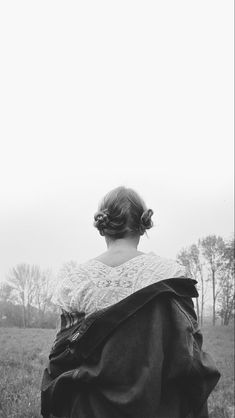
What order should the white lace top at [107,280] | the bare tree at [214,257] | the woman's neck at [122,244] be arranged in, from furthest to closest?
the bare tree at [214,257] → the woman's neck at [122,244] → the white lace top at [107,280]

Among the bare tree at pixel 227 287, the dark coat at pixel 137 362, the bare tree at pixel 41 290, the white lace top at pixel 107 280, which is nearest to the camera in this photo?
the dark coat at pixel 137 362

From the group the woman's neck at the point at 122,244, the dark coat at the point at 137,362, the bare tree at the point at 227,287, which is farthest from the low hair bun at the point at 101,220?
the bare tree at the point at 227,287

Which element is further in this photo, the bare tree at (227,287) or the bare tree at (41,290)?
the bare tree at (227,287)

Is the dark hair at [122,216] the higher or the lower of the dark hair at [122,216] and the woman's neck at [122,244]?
the higher

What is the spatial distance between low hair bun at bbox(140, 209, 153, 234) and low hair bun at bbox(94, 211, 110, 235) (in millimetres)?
231

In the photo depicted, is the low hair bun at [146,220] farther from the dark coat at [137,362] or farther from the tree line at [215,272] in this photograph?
the tree line at [215,272]

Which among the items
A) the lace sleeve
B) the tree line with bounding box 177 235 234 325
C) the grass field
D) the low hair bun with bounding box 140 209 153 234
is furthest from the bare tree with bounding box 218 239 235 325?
the lace sleeve

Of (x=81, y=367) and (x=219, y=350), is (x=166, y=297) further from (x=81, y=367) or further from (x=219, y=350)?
(x=219, y=350)

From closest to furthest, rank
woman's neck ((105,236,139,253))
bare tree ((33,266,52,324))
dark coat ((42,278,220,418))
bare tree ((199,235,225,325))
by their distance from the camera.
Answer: dark coat ((42,278,220,418)) < woman's neck ((105,236,139,253)) < bare tree ((33,266,52,324)) < bare tree ((199,235,225,325))

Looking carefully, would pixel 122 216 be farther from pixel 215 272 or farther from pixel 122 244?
pixel 215 272

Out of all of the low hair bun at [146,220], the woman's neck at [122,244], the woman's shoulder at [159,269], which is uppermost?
the low hair bun at [146,220]

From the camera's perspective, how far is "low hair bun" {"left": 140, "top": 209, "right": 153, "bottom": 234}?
8.65 feet

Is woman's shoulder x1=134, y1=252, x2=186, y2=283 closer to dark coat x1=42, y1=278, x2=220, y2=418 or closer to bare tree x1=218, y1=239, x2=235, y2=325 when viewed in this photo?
dark coat x1=42, y1=278, x2=220, y2=418

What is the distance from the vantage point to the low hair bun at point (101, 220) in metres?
2.61
